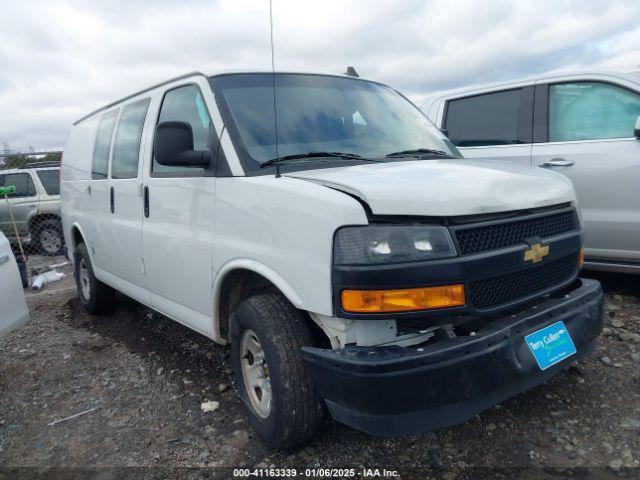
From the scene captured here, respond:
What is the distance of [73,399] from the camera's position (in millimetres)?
3381

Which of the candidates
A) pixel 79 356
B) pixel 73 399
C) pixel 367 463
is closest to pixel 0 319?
pixel 73 399

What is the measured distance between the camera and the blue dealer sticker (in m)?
2.21

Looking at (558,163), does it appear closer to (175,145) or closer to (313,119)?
(313,119)

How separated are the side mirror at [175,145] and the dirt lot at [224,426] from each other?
1526 millimetres

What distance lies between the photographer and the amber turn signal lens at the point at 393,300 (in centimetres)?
200

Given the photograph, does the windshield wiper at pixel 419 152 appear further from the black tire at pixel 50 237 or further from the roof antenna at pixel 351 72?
the black tire at pixel 50 237

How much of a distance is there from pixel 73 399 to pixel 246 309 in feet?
5.76

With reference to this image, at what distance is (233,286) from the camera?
2828 mm

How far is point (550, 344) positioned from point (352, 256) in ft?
3.40

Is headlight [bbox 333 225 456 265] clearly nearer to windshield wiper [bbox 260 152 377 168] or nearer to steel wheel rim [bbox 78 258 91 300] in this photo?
windshield wiper [bbox 260 152 377 168]

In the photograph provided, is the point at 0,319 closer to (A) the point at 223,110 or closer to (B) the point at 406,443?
(A) the point at 223,110

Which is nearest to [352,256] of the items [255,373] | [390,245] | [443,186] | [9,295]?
[390,245]


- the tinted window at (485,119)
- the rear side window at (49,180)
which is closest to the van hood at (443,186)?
the tinted window at (485,119)

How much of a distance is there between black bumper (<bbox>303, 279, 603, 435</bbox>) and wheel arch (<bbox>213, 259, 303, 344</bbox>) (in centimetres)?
53
